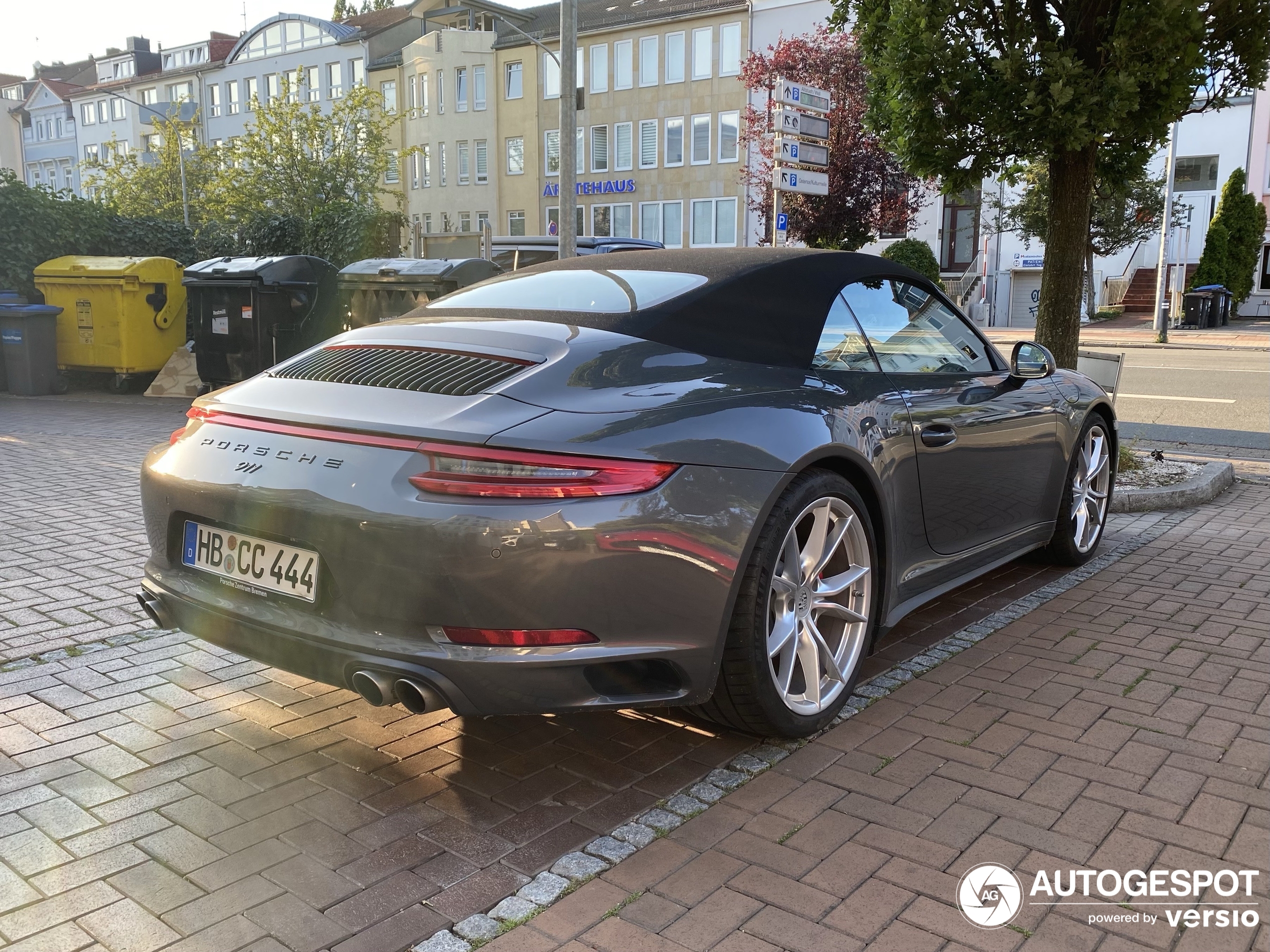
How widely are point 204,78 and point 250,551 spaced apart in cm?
7102

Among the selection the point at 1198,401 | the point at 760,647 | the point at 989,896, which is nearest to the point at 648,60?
the point at 1198,401

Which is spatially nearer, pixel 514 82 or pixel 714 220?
pixel 714 220

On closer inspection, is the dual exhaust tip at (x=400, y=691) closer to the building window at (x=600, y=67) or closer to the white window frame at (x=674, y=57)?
the white window frame at (x=674, y=57)

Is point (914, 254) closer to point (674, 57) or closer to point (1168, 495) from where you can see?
point (674, 57)

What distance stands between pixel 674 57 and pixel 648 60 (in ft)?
4.15

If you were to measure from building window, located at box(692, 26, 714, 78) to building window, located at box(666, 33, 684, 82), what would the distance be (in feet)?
1.86

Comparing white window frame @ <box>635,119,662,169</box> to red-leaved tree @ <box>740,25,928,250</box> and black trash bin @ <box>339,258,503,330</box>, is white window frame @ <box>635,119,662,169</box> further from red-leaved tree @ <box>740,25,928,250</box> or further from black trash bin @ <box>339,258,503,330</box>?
black trash bin @ <box>339,258,503,330</box>

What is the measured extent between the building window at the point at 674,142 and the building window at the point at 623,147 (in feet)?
6.12

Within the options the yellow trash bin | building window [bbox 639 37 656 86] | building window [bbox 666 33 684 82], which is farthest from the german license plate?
building window [bbox 639 37 656 86]

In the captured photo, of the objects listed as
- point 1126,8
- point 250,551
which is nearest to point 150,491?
point 250,551

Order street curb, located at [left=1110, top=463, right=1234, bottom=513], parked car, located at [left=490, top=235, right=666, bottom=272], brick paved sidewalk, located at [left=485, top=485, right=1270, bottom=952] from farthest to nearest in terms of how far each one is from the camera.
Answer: parked car, located at [left=490, top=235, right=666, bottom=272] → street curb, located at [left=1110, top=463, right=1234, bottom=513] → brick paved sidewalk, located at [left=485, top=485, right=1270, bottom=952]

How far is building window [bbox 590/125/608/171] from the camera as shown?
4750 cm

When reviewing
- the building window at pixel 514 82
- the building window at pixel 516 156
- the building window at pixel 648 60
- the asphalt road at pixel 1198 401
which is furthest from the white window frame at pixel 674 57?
the asphalt road at pixel 1198 401

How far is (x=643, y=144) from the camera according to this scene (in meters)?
46.1
